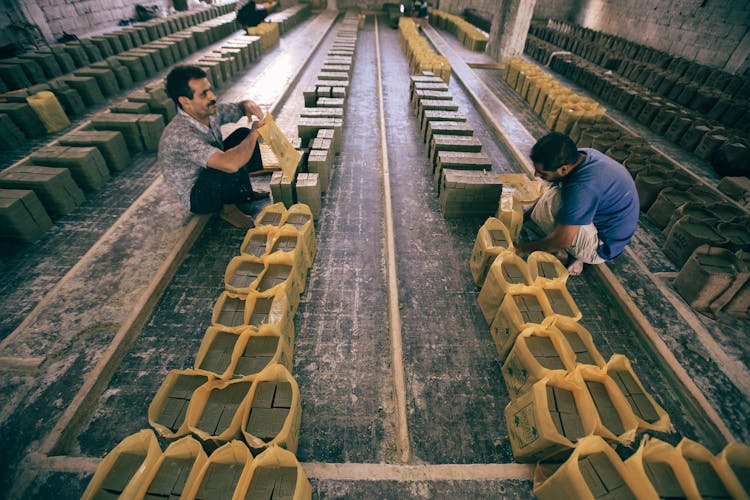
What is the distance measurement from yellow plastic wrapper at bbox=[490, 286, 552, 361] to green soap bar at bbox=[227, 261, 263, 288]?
2163 mm

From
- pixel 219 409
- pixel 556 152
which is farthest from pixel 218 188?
pixel 556 152

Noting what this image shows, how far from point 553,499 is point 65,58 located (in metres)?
12.4

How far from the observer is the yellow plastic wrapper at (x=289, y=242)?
304 cm

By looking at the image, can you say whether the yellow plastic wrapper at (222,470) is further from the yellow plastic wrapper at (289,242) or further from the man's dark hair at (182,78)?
the man's dark hair at (182,78)

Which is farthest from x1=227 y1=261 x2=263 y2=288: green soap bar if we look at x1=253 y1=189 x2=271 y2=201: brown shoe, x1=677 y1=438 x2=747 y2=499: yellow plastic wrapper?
x1=677 y1=438 x2=747 y2=499: yellow plastic wrapper

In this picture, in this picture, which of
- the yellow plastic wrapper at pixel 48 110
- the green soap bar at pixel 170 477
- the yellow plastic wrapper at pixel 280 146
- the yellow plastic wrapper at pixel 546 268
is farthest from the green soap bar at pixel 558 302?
the yellow plastic wrapper at pixel 48 110

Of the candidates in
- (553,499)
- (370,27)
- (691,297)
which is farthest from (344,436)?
(370,27)

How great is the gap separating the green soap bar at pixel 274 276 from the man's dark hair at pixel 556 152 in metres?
2.47

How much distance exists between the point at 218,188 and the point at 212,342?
214cm

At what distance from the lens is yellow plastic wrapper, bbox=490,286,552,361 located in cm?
255

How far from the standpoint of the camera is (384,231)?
13.5 feet

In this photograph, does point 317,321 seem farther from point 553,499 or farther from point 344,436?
point 553,499

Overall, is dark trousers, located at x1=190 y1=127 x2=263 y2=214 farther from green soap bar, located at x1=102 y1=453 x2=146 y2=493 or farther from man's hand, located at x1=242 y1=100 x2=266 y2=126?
green soap bar, located at x1=102 y1=453 x2=146 y2=493

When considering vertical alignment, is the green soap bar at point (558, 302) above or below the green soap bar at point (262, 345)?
above
